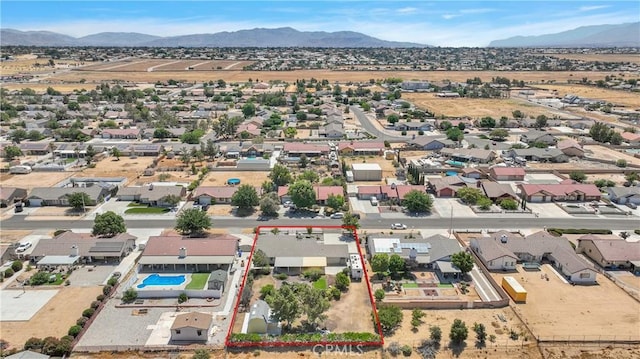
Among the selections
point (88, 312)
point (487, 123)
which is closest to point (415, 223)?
point (88, 312)

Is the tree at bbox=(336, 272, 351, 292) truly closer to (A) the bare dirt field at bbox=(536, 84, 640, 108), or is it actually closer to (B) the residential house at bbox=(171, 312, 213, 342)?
(B) the residential house at bbox=(171, 312, 213, 342)

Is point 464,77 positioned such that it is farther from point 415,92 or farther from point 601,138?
point 601,138

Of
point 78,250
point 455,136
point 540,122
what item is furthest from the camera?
point 540,122

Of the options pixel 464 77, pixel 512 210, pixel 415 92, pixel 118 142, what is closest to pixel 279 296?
pixel 512 210

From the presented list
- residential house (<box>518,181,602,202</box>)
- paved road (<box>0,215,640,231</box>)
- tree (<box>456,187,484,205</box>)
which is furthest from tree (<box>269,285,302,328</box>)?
residential house (<box>518,181,602,202</box>)

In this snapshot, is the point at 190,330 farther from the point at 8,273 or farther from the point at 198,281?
the point at 8,273

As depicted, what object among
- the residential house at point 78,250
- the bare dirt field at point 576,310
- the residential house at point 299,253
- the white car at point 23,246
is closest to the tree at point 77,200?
the white car at point 23,246
